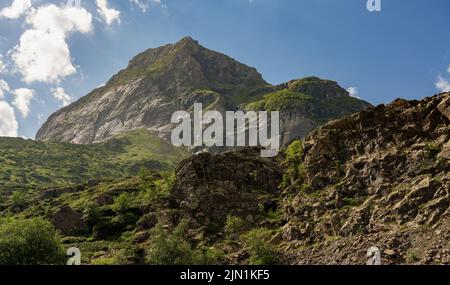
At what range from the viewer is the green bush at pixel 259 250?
74.2m

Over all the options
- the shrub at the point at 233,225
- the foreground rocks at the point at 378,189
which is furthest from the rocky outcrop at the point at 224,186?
the foreground rocks at the point at 378,189

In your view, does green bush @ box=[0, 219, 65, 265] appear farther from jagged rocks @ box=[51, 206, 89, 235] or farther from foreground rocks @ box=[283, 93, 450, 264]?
foreground rocks @ box=[283, 93, 450, 264]

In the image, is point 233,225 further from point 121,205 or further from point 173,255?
point 121,205

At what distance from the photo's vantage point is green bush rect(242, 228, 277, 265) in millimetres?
74225

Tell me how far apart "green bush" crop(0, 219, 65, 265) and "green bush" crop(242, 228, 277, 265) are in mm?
30170

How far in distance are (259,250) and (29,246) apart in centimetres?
3569

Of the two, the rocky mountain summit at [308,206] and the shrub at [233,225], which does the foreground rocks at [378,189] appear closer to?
the rocky mountain summit at [308,206]

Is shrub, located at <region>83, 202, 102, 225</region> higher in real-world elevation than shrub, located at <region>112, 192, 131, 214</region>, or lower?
lower

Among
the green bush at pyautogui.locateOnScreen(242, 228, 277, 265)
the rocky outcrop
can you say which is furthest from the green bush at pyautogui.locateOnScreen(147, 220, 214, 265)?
the rocky outcrop

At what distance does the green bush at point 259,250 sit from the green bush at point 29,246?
30.2 meters

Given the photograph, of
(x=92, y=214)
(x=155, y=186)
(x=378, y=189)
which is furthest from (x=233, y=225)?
(x=155, y=186)
